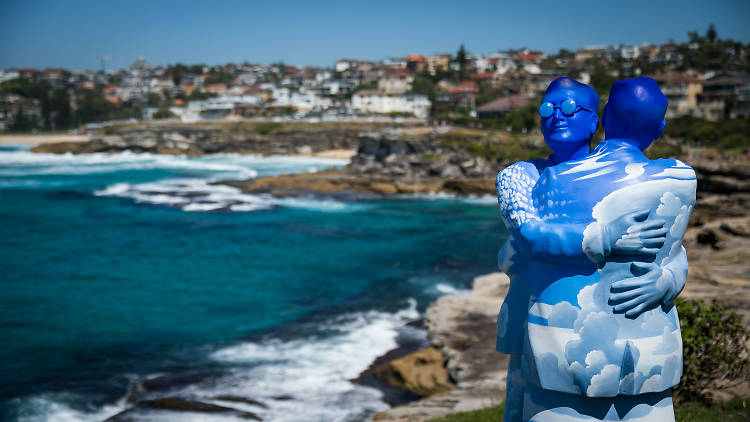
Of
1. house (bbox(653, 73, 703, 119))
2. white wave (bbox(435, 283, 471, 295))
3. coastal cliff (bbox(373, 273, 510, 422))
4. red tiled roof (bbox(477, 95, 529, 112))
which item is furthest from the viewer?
red tiled roof (bbox(477, 95, 529, 112))

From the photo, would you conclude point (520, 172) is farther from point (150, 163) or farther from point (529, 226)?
point (150, 163)

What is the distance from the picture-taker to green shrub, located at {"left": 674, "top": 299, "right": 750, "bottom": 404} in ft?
20.8

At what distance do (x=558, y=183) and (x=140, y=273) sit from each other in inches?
811

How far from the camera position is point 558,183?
126 inches

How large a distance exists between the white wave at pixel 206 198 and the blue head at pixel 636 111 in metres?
31.2

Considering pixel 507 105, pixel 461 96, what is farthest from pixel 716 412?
pixel 461 96

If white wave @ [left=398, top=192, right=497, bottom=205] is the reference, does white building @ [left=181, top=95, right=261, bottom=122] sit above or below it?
above

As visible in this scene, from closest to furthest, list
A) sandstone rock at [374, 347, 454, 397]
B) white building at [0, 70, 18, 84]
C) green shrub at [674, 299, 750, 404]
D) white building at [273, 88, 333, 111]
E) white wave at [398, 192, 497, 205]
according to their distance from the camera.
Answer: green shrub at [674, 299, 750, 404], sandstone rock at [374, 347, 454, 397], white wave at [398, 192, 497, 205], white building at [273, 88, 333, 111], white building at [0, 70, 18, 84]

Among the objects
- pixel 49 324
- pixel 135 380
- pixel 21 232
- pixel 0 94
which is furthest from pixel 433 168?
pixel 0 94

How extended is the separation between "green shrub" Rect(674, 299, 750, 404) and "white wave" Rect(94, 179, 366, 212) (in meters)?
28.3

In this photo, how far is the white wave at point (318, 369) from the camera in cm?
1049

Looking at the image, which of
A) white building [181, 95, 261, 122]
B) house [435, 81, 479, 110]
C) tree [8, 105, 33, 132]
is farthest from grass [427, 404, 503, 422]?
tree [8, 105, 33, 132]

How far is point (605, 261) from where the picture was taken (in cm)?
312

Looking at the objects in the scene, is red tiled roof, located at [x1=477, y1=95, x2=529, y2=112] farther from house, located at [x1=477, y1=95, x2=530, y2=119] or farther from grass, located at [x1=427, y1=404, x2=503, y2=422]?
grass, located at [x1=427, y1=404, x2=503, y2=422]
